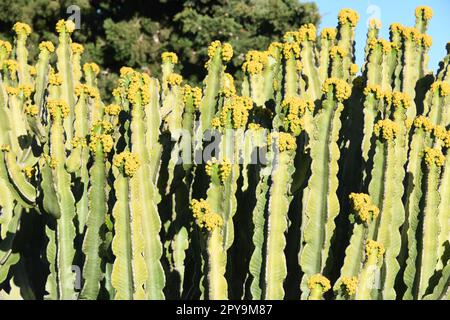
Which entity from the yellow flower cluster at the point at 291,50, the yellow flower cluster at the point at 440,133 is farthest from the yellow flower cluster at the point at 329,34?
the yellow flower cluster at the point at 440,133

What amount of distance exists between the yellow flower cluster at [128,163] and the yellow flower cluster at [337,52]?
170 cm

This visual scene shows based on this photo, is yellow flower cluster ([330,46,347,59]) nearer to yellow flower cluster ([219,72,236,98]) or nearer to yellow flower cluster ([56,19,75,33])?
yellow flower cluster ([219,72,236,98])

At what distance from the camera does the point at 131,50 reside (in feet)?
56.0

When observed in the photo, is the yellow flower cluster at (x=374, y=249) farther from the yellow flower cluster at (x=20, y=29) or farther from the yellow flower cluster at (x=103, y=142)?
the yellow flower cluster at (x=20, y=29)

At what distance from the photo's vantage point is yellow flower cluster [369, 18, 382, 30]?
4.78m

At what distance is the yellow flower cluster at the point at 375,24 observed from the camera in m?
4.78

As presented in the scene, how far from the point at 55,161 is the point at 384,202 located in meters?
Answer: 1.62

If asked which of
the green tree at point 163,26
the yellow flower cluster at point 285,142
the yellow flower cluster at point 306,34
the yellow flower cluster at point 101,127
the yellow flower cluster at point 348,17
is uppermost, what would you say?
the green tree at point 163,26

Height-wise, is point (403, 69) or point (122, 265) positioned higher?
point (403, 69)

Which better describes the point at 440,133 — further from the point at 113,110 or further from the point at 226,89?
the point at 113,110

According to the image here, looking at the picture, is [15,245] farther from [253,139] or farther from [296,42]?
[296,42]

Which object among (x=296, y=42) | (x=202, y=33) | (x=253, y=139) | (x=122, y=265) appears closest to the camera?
(x=122, y=265)

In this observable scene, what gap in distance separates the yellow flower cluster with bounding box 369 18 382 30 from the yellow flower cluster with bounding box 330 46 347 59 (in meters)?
0.55
